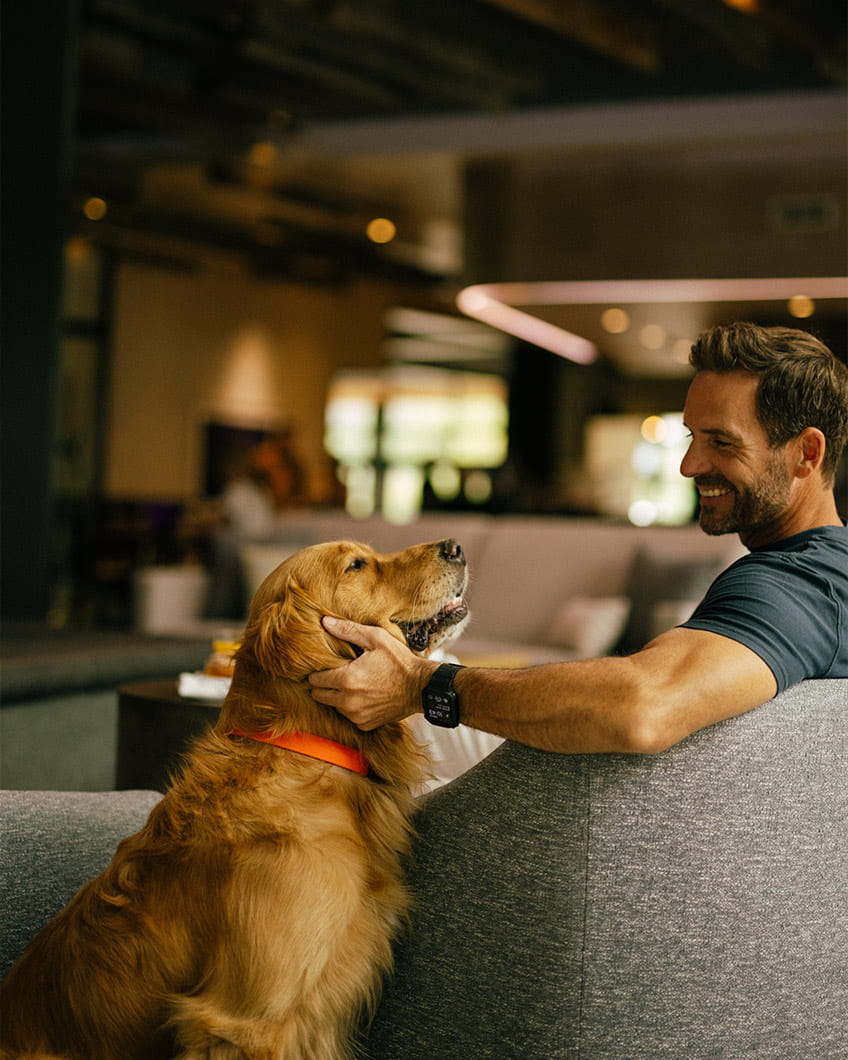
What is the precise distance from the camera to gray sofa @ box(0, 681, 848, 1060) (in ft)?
4.52

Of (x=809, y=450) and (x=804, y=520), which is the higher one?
(x=809, y=450)

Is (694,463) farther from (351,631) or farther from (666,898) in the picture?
(666,898)

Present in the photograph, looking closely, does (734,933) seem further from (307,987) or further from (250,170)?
(250,170)

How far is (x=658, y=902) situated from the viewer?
4.53 feet

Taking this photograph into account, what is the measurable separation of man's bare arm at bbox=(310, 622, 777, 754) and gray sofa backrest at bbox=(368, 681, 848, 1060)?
0.03 meters

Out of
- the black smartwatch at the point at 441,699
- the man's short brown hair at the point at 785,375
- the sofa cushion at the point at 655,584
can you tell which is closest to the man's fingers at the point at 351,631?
the black smartwatch at the point at 441,699

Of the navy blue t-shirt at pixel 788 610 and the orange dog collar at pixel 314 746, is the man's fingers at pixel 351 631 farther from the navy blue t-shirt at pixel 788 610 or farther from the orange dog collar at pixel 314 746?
the navy blue t-shirt at pixel 788 610

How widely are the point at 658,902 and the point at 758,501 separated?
64 centimetres

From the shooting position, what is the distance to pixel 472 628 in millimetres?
5656

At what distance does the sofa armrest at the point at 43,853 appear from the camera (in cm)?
170

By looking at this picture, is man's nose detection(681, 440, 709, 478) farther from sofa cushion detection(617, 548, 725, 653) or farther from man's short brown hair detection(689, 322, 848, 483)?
sofa cushion detection(617, 548, 725, 653)

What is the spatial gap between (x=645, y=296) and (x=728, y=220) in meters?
0.94

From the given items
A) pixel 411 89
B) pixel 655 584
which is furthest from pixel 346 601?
pixel 411 89

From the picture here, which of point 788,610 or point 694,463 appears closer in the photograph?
point 788,610
